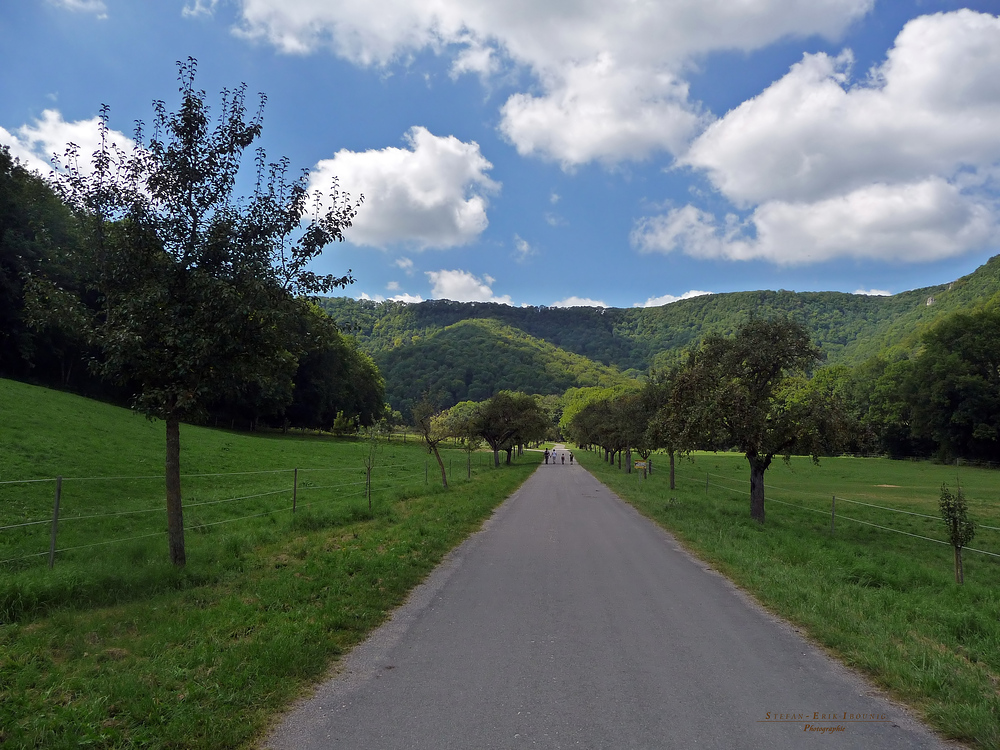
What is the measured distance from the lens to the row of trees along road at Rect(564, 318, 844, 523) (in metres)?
17.8

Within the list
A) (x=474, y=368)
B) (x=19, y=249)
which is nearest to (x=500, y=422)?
(x=19, y=249)

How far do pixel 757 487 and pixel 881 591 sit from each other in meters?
10.5

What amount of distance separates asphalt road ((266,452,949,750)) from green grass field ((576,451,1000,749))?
0.35 metres

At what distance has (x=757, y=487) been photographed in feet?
63.6

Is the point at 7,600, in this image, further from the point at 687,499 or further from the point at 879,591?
the point at 687,499

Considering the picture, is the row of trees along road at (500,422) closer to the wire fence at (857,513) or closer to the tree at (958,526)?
the wire fence at (857,513)

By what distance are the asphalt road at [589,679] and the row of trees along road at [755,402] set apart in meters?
9.47

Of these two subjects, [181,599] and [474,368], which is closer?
[181,599]

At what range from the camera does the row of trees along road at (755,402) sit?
58.3 ft

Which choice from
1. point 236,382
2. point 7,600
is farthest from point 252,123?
point 7,600

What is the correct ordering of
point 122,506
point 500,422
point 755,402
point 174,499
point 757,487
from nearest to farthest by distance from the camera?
point 174,499 → point 122,506 → point 755,402 → point 757,487 → point 500,422

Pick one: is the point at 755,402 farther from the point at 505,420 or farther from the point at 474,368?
the point at 474,368

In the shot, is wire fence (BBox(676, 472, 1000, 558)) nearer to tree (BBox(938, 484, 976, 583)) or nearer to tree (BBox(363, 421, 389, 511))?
tree (BBox(938, 484, 976, 583))

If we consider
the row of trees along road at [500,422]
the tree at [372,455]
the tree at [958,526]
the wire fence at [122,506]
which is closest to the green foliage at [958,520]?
the tree at [958,526]
